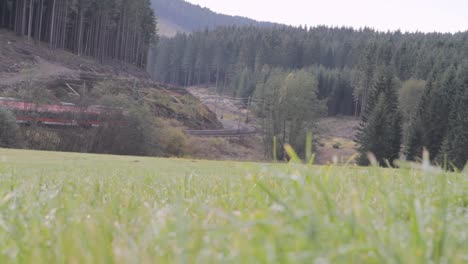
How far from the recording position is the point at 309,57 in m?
156

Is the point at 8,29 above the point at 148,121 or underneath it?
above

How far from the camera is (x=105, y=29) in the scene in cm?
8244

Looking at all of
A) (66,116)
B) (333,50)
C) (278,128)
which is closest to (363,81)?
(278,128)

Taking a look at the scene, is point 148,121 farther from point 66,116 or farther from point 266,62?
point 266,62

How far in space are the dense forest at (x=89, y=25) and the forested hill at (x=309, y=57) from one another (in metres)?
41.6

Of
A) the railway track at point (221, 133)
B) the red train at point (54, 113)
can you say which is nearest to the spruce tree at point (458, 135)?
the railway track at point (221, 133)

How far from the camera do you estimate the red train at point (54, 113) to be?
37750 mm

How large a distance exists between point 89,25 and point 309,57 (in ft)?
296

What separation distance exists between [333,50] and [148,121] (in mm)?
131422

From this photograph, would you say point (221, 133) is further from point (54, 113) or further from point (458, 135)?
point (458, 135)

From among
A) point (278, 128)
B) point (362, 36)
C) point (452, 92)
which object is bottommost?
point (278, 128)

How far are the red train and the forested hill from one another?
75039 mm

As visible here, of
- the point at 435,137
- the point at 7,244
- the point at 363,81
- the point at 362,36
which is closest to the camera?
the point at 7,244

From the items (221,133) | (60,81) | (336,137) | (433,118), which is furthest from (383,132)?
(336,137)
